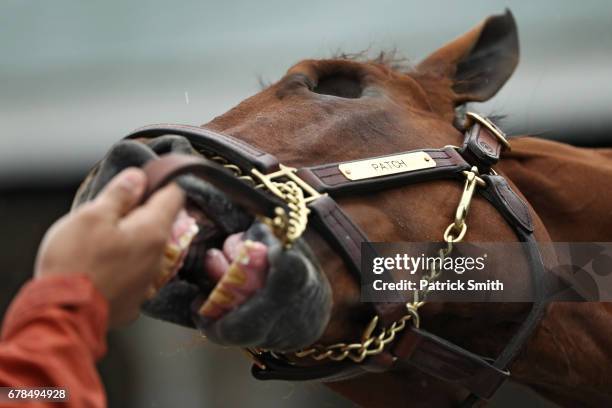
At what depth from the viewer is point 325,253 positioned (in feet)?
7.84

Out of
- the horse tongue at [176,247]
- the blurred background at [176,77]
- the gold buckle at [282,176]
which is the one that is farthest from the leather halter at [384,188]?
the blurred background at [176,77]

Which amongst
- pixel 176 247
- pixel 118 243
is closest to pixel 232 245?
pixel 176 247

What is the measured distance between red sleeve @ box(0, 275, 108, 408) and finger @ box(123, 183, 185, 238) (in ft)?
0.51

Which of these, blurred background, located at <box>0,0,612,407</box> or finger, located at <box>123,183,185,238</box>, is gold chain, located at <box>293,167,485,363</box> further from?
blurred background, located at <box>0,0,612,407</box>

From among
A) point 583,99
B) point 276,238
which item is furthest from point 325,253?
point 583,99

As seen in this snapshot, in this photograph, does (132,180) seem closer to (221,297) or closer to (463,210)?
(221,297)

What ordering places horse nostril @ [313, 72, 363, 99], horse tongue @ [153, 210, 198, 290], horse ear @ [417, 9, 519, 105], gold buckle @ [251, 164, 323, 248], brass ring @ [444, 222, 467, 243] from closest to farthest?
horse tongue @ [153, 210, 198, 290], gold buckle @ [251, 164, 323, 248], brass ring @ [444, 222, 467, 243], horse nostril @ [313, 72, 363, 99], horse ear @ [417, 9, 519, 105]

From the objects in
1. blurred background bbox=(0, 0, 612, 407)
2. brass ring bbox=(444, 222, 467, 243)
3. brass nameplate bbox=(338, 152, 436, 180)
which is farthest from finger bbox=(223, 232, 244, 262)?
blurred background bbox=(0, 0, 612, 407)

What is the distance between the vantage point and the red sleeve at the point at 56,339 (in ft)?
4.60

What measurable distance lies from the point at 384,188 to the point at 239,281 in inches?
30.7

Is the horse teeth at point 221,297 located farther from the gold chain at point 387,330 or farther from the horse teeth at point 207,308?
the gold chain at point 387,330

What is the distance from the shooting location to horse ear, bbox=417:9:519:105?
3.55 metres

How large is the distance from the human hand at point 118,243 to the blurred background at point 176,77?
5.83 meters

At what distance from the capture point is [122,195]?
5.28 feet
